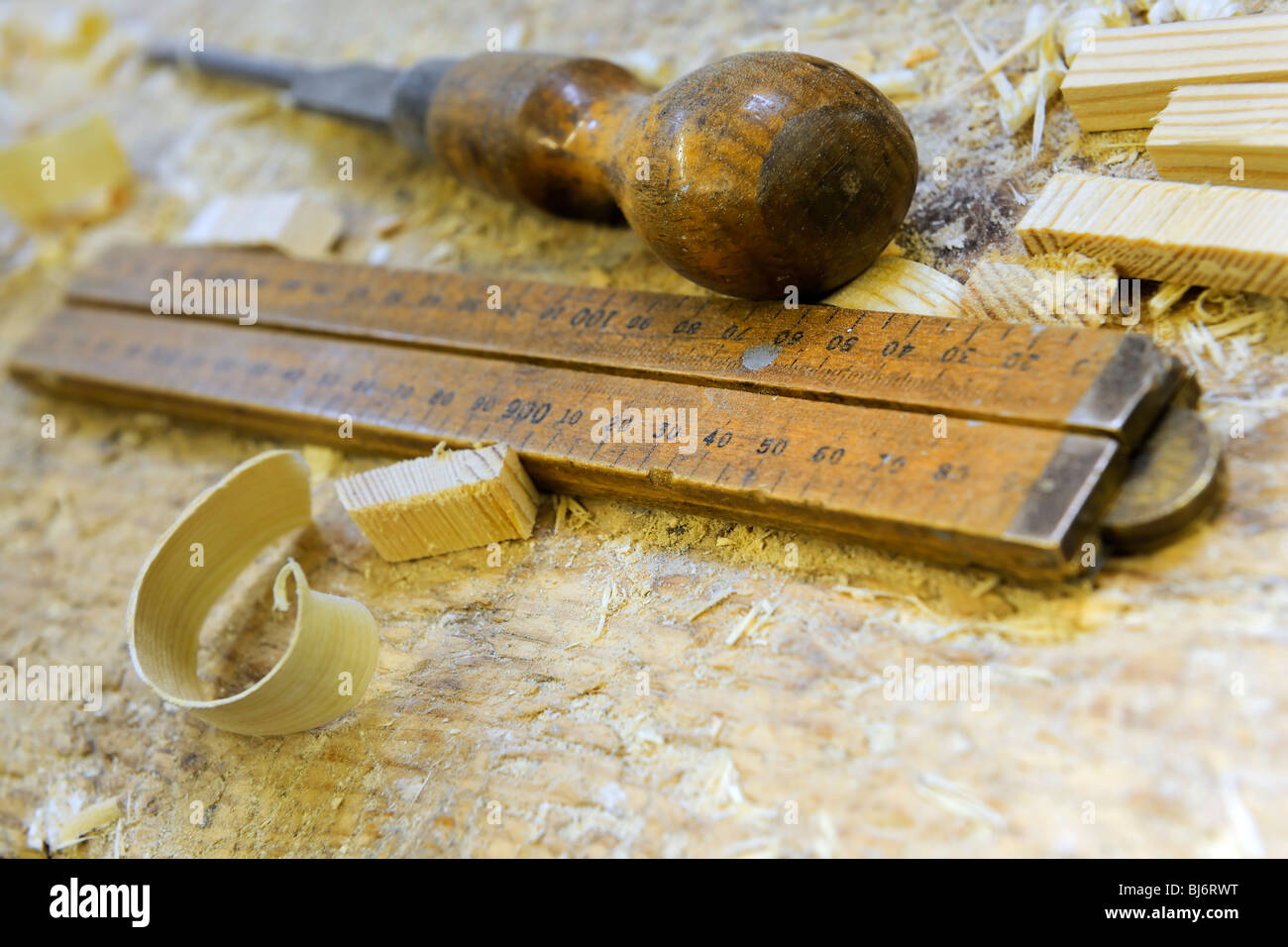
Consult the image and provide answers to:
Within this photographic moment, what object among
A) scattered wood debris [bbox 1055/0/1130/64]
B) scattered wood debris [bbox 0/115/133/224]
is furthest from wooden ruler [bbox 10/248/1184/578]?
scattered wood debris [bbox 0/115/133/224]

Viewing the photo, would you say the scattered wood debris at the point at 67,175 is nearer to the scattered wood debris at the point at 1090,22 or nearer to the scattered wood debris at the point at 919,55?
the scattered wood debris at the point at 919,55

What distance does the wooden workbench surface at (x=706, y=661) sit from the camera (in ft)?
3.92

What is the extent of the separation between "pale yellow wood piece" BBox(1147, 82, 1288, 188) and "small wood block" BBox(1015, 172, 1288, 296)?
0.20 ft

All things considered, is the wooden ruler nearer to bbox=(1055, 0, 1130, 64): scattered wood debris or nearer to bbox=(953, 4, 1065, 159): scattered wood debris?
bbox=(953, 4, 1065, 159): scattered wood debris

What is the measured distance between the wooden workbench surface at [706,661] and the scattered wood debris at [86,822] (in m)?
0.03

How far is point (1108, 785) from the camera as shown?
1159 millimetres

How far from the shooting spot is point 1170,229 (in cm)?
145

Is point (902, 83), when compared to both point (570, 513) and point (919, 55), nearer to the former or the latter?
point (919, 55)

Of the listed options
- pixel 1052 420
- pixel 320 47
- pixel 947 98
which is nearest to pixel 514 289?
pixel 947 98

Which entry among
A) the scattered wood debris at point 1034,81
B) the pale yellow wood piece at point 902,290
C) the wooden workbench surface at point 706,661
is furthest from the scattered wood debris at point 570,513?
the scattered wood debris at point 1034,81

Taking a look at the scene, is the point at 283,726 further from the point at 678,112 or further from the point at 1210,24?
the point at 1210,24

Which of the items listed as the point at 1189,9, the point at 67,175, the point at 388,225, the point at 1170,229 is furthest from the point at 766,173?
the point at 67,175

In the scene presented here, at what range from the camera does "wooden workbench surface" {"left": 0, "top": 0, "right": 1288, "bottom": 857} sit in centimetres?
119

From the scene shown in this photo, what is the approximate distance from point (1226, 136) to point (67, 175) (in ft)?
9.43
